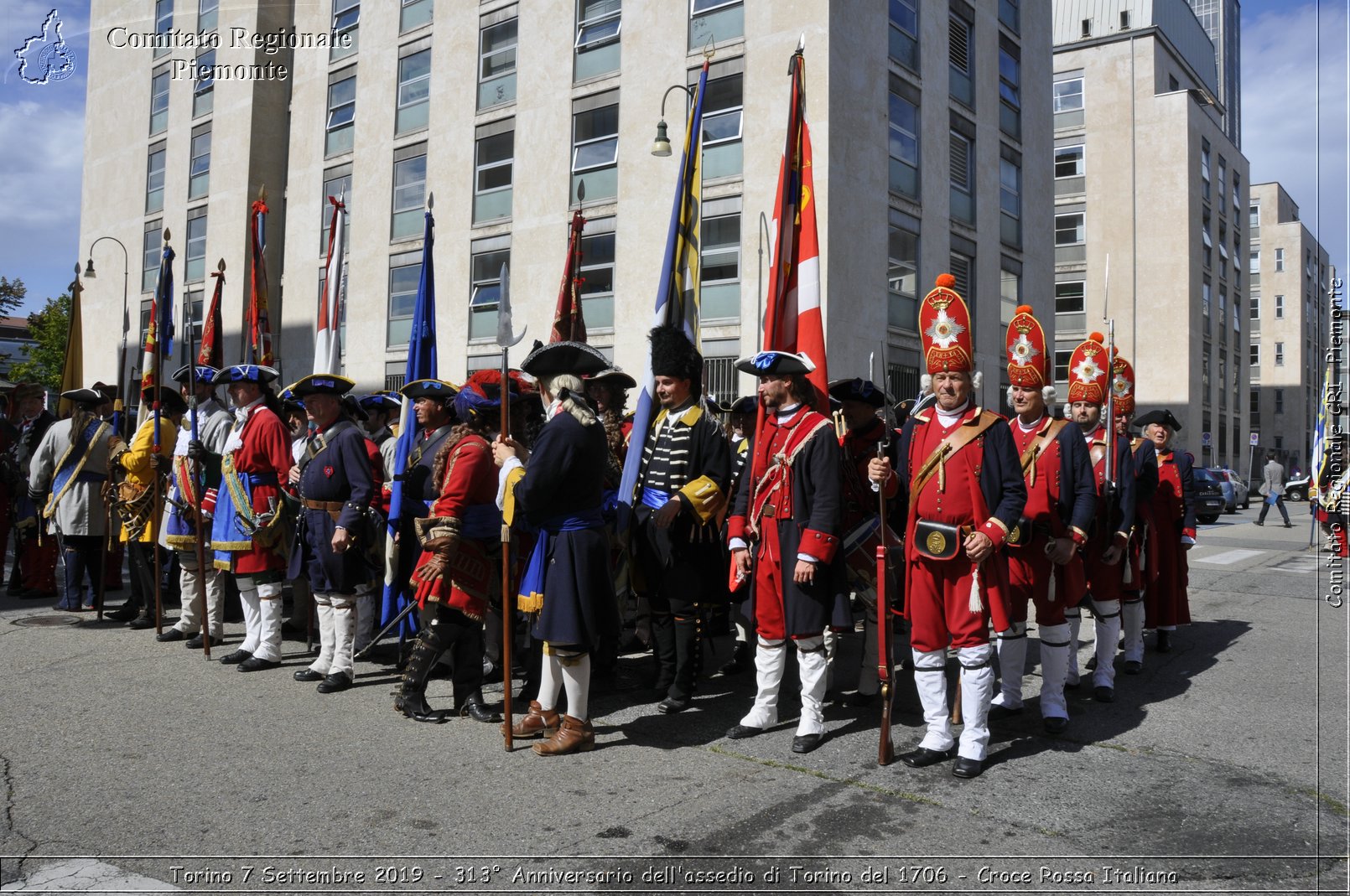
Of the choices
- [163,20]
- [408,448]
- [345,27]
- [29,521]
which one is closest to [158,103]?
[163,20]

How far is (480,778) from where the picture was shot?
472 centimetres

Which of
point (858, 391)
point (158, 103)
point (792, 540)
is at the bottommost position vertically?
point (792, 540)

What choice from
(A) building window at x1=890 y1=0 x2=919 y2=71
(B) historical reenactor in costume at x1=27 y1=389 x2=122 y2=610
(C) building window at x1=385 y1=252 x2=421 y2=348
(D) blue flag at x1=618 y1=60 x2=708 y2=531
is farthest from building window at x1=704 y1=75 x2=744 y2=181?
(B) historical reenactor in costume at x1=27 y1=389 x2=122 y2=610

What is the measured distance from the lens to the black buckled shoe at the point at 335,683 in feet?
21.1

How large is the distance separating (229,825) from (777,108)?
18.0m

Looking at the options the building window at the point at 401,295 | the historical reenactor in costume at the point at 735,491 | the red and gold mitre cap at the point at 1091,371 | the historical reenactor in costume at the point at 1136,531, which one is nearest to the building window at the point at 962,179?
the building window at the point at 401,295

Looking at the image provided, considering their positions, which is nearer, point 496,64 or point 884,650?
point 884,650

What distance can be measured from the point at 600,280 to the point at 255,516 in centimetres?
1576

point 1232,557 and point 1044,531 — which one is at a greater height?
point 1044,531

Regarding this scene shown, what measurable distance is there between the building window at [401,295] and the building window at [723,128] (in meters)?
8.89

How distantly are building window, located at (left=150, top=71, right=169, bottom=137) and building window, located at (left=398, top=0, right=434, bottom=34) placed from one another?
11774mm

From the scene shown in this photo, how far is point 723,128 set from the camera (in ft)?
67.0

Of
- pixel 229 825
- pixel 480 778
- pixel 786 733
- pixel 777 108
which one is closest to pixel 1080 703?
pixel 786 733

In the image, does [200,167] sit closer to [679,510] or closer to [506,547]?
[679,510]
